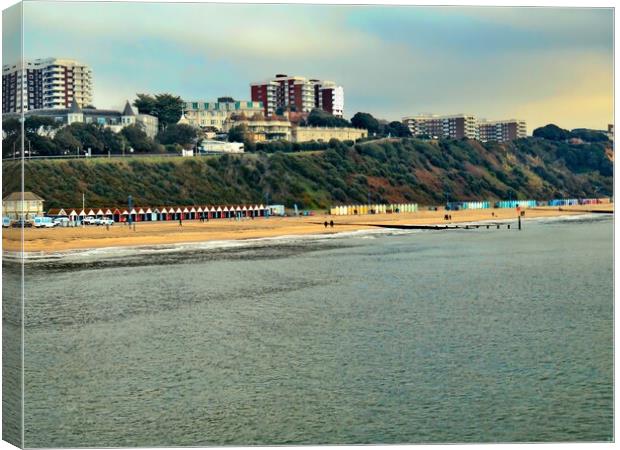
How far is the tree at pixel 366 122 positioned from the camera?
4502 inches

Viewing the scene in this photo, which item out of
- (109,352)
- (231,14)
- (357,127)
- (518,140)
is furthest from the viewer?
(518,140)

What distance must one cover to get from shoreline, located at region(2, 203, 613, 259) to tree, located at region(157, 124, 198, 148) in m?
21.2

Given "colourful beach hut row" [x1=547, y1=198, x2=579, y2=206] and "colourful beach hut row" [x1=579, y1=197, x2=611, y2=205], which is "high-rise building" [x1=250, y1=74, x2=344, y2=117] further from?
"colourful beach hut row" [x1=579, y1=197, x2=611, y2=205]

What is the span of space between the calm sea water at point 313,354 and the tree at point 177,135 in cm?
5345

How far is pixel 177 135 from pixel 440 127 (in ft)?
179

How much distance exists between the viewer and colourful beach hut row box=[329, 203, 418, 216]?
9269 cm

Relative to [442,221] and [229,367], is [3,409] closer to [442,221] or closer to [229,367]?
[229,367]

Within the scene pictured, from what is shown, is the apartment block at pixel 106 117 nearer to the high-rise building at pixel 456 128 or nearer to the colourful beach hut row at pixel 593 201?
the high-rise building at pixel 456 128

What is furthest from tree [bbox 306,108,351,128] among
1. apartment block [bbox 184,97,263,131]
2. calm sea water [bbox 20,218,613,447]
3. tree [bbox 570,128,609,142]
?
calm sea water [bbox 20,218,613,447]

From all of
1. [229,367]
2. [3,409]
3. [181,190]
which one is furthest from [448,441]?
[181,190]

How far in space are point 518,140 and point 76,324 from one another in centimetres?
10067

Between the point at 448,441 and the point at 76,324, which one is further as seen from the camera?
the point at 76,324

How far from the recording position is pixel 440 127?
463 ft

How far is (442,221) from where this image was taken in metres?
87.5
